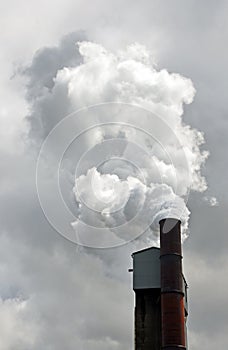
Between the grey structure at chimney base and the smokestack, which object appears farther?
the grey structure at chimney base

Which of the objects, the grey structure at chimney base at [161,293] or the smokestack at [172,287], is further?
the grey structure at chimney base at [161,293]

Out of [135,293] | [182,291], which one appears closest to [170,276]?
[182,291]

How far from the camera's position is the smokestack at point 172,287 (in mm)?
26625

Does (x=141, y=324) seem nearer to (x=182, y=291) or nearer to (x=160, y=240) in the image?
(x=182, y=291)

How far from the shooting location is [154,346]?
28.6m

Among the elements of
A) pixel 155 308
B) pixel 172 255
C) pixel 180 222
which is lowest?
pixel 155 308

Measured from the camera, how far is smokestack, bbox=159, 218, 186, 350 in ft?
87.4

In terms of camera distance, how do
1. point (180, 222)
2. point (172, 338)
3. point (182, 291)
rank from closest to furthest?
1. point (172, 338)
2. point (182, 291)
3. point (180, 222)

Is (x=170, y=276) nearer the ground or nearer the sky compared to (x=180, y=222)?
nearer the ground

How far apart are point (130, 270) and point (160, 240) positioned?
3652 millimetres

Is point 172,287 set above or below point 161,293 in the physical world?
above

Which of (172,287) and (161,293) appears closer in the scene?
(172,287)

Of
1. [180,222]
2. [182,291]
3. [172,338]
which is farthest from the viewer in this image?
[180,222]

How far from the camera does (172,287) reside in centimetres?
2816
